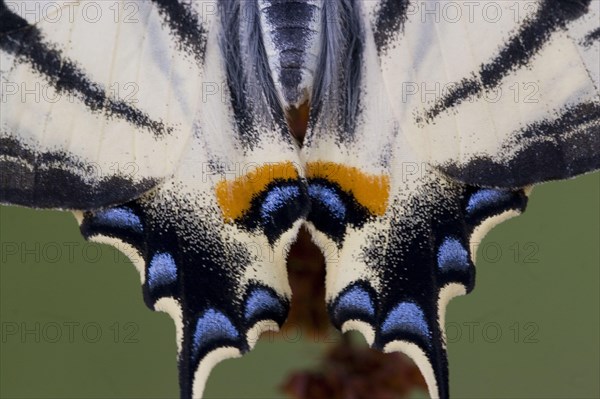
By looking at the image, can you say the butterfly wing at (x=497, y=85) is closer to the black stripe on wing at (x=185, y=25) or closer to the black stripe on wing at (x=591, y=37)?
the black stripe on wing at (x=591, y=37)

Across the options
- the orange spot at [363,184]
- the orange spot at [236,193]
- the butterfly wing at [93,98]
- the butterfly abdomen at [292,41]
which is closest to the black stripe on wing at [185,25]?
the butterfly wing at [93,98]

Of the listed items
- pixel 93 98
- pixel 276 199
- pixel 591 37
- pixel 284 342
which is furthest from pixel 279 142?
pixel 284 342

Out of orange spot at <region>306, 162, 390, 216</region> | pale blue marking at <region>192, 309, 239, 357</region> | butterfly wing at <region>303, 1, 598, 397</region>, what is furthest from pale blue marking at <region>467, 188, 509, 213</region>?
pale blue marking at <region>192, 309, 239, 357</region>

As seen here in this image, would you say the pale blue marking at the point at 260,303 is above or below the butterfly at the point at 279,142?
below

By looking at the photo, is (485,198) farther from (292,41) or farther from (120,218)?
(120,218)

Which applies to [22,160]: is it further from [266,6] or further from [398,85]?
[398,85]

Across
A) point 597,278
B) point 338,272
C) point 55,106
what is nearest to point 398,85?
point 338,272

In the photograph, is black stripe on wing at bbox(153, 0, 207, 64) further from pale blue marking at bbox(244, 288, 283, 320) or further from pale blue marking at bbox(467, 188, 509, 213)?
pale blue marking at bbox(467, 188, 509, 213)
